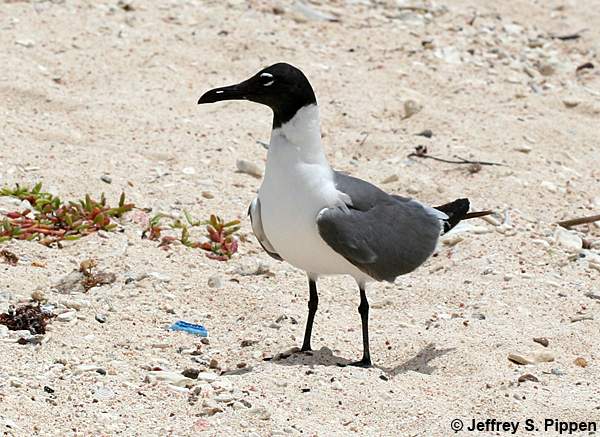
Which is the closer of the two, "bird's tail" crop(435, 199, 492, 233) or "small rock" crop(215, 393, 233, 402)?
"small rock" crop(215, 393, 233, 402)

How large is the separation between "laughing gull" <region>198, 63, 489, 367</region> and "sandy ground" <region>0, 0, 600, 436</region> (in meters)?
0.39

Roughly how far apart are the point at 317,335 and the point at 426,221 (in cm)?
68

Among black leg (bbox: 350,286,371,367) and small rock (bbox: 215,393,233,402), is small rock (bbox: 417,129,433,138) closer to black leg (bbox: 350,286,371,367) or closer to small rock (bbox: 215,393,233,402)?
black leg (bbox: 350,286,371,367)

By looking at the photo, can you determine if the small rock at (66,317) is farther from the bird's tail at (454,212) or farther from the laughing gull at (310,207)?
the bird's tail at (454,212)

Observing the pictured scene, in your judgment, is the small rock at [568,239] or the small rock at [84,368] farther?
the small rock at [568,239]

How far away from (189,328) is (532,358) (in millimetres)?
1414

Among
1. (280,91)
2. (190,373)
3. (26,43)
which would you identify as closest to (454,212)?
(280,91)

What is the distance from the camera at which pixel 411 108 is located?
7523 millimetres

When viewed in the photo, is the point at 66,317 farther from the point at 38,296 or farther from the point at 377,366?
the point at 377,366

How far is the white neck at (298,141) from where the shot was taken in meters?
4.43

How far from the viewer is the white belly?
432 centimetres

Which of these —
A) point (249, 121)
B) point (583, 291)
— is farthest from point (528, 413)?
point (249, 121)

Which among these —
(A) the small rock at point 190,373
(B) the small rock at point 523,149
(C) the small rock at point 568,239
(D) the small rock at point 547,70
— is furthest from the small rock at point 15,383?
(D) the small rock at point 547,70

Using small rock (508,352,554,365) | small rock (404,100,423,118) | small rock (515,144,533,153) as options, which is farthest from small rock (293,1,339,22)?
small rock (508,352,554,365)
